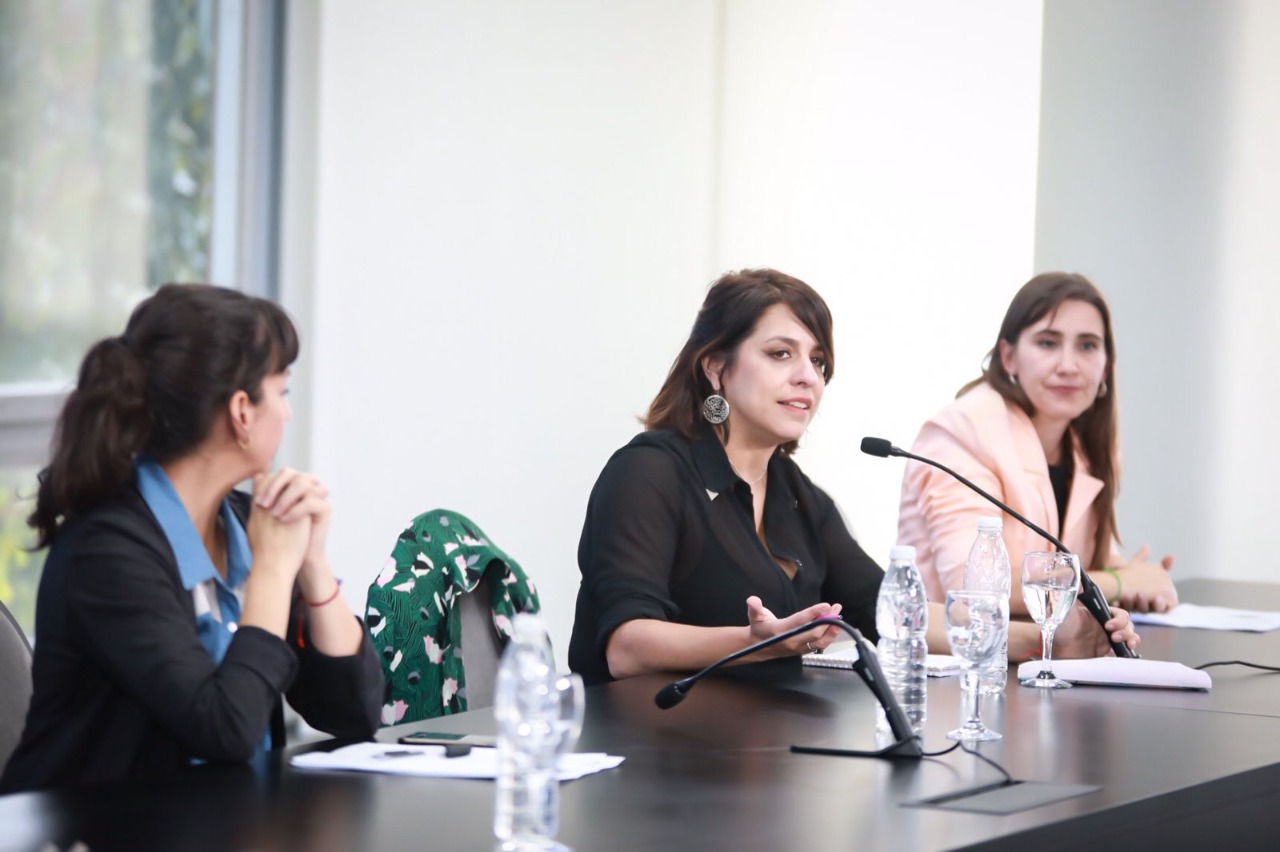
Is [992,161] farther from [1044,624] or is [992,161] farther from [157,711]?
[157,711]

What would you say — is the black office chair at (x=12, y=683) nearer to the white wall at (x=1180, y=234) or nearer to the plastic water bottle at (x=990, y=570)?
the plastic water bottle at (x=990, y=570)

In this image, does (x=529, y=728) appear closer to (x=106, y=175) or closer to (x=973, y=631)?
(x=973, y=631)

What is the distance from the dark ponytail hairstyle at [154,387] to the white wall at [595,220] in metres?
2.23

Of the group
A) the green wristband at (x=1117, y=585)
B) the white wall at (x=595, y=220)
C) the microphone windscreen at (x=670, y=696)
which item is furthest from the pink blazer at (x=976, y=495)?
the white wall at (x=595, y=220)

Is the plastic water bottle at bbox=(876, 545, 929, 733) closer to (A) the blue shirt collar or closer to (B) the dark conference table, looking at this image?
(B) the dark conference table

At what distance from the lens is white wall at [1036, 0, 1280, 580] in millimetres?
4883

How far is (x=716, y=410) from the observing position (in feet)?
8.89

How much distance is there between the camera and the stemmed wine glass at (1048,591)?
86.1 inches

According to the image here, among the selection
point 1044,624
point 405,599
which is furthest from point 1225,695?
point 405,599

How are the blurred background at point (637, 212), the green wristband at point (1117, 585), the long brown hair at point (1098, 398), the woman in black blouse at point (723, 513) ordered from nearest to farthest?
1. the woman in black blouse at point (723, 513)
2. the green wristband at point (1117, 585)
3. the long brown hair at point (1098, 398)
4. the blurred background at point (637, 212)

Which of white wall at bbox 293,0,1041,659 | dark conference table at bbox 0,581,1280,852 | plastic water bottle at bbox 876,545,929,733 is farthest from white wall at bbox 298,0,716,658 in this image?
plastic water bottle at bbox 876,545,929,733

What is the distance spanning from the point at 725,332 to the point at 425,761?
4.46 feet

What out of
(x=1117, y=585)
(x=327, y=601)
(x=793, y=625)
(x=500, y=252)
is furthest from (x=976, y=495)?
(x=500, y=252)

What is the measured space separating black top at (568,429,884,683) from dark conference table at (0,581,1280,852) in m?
0.36
